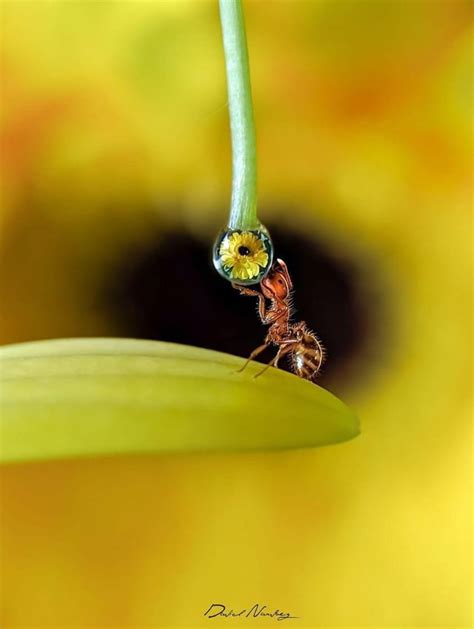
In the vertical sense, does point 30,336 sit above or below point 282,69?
below

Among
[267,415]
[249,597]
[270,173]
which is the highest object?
[270,173]

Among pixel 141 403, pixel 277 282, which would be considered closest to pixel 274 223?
pixel 277 282

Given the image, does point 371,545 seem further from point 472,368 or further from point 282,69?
point 282,69

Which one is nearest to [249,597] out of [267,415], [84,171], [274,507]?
[274,507]
